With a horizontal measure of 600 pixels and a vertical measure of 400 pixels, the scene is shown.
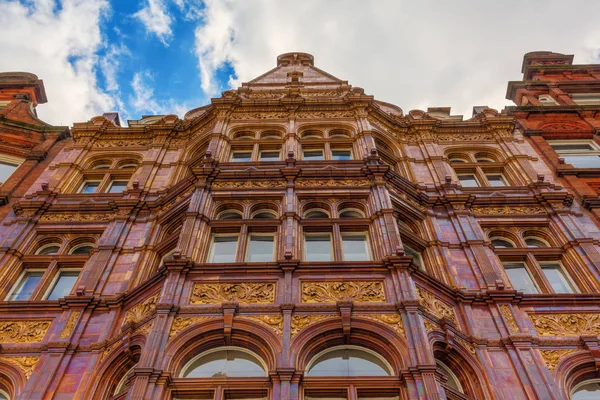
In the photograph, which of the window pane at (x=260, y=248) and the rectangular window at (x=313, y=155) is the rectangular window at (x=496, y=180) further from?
the window pane at (x=260, y=248)

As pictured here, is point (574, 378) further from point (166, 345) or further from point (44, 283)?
point (44, 283)

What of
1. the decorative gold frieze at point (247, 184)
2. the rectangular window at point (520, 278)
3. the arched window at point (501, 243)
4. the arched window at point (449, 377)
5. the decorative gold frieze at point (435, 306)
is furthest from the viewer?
the decorative gold frieze at point (247, 184)

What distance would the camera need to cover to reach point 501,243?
57.6ft

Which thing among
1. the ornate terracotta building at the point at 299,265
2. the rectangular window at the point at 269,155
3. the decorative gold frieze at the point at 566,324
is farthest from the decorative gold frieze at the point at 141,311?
the decorative gold frieze at the point at 566,324

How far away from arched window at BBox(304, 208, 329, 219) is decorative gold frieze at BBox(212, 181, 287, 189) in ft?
4.77

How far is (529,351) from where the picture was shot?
40.2 ft

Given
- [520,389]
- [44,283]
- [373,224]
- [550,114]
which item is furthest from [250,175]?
[550,114]

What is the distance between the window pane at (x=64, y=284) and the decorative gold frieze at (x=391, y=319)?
952 centimetres

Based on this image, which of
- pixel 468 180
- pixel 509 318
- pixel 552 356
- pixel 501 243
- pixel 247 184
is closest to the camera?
pixel 552 356

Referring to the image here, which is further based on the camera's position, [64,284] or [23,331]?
[64,284]

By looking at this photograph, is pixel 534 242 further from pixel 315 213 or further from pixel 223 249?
pixel 223 249

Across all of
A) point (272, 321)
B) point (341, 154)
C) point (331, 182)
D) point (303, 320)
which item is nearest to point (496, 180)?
point (341, 154)

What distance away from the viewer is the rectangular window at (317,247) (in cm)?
1481

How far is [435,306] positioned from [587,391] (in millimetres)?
3960
